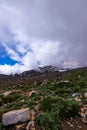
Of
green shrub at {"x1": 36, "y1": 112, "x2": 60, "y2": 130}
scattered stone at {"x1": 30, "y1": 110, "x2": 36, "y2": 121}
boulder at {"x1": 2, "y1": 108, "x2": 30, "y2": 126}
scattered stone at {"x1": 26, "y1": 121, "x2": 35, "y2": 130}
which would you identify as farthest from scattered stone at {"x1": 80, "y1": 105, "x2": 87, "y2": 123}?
boulder at {"x1": 2, "y1": 108, "x2": 30, "y2": 126}

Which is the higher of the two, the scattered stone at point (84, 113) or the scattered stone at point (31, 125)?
the scattered stone at point (84, 113)

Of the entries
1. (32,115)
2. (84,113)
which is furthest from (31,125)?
(84,113)

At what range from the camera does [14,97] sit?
17.5 metres

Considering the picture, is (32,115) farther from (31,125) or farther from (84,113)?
(84,113)

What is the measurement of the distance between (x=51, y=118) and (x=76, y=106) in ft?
5.52

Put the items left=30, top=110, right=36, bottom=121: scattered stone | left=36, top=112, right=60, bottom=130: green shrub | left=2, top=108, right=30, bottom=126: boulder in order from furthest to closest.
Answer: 1. left=30, top=110, right=36, bottom=121: scattered stone
2. left=2, top=108, right=30, bottom=126: boulder
3. left=36, top=112, right=60, bottom=130: green shrub

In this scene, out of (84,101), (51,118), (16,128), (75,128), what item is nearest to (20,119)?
(16,128)

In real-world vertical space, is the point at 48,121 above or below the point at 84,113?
below

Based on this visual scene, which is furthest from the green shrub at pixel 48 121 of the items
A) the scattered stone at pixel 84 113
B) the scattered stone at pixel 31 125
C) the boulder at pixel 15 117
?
the scattered stone at pixel 84 113

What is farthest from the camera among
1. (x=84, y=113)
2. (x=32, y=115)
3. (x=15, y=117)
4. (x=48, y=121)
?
(x=84, y=113)

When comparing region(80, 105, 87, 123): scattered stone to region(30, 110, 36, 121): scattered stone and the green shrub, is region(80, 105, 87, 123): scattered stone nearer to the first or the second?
the green shrub

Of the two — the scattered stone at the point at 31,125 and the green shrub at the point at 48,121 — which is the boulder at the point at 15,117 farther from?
the green shrub at the point at 48,121

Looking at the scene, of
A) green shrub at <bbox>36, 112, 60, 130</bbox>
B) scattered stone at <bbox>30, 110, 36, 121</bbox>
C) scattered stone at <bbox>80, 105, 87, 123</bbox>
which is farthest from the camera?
scattered stone at <bbox>80, 105, 87, 123</bbox>

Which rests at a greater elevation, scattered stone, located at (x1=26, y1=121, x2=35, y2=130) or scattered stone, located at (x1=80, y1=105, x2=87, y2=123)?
scattered stone, located at (x1=80, y1=105, x2=87, y2=123)
